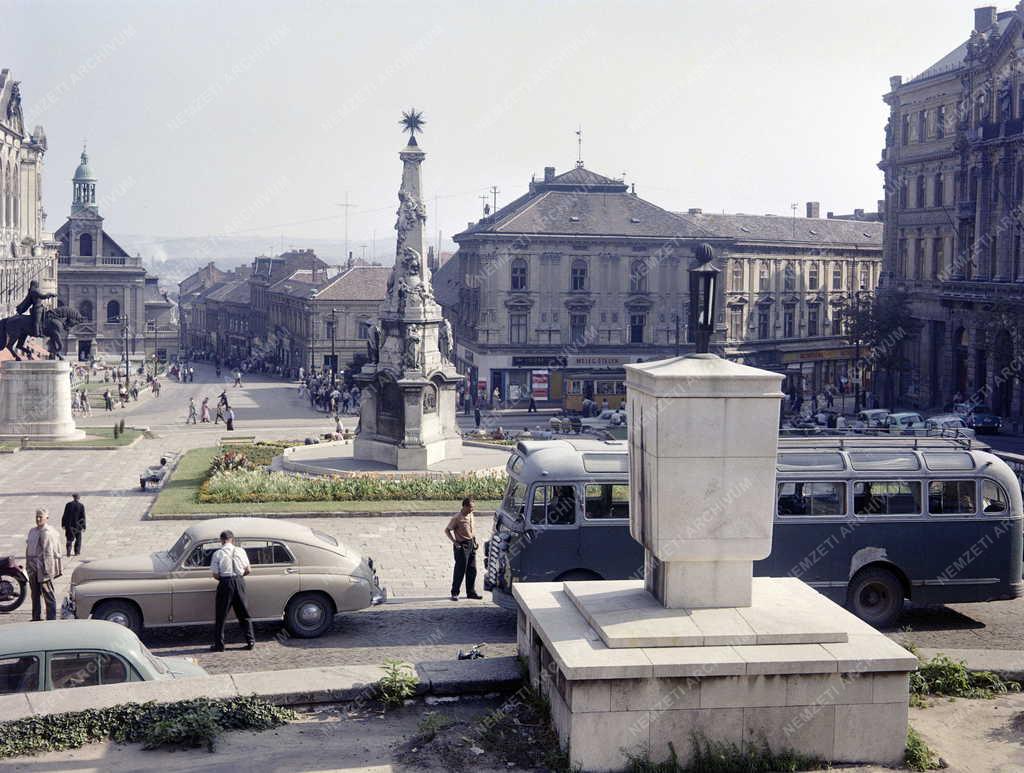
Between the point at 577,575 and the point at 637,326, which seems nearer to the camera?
the point at 577,575

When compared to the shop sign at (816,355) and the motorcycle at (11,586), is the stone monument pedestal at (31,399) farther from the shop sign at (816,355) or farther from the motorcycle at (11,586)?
the shop sign at (816,355)

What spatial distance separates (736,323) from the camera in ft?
248

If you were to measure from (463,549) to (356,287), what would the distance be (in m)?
78.1

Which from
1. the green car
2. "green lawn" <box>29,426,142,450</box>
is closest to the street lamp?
the green car

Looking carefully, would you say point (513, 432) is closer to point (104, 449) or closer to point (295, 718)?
point (104, 449)

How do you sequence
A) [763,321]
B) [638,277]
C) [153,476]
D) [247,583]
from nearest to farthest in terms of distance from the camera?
[247,583] < [153,476] < [638,277] < [763,321]

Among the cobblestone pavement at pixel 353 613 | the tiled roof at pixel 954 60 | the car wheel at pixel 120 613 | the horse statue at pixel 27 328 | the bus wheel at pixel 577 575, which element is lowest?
the cobblestone pavement at pixel 353 613

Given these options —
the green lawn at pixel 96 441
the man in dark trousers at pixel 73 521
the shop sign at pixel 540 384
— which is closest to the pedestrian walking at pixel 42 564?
the man in dark trousers at pixel 73 521

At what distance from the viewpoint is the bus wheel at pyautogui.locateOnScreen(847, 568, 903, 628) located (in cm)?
1873

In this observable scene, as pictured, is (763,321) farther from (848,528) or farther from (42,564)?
(42,564)

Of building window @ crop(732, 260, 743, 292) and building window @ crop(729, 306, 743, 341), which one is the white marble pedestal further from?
building window @ crop(732, 260, 743, 292)

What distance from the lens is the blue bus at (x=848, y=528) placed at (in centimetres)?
1864

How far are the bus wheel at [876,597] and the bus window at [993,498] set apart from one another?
174 centimetres

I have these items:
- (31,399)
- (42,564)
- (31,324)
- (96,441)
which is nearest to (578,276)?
(96,441)
